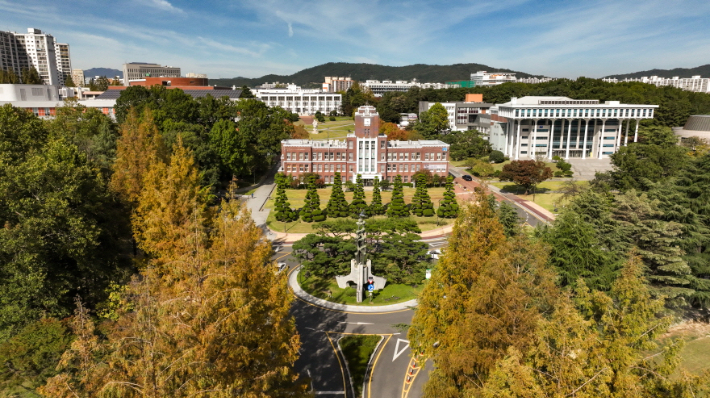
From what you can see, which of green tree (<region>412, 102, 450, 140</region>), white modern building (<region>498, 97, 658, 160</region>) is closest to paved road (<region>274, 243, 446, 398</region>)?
white modern building (<region>498, 97, 658, 160</region>)

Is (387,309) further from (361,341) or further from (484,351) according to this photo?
(484,351)

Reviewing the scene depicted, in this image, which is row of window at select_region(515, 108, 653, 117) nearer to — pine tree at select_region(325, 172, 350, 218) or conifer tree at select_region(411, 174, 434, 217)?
conifer tree at select_region(411, 174, 434, 217)

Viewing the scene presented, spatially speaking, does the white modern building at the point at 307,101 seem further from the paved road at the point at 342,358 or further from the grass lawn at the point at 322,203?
the paved road at the point at 342,358

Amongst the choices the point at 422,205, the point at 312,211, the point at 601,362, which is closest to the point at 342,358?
the point at 601,362

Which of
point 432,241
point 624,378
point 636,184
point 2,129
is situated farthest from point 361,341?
point 636,184

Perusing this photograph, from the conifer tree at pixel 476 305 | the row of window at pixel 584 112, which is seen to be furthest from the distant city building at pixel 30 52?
the conifer tree at pixel 476 305

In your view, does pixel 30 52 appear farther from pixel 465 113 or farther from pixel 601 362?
pixel 601 362

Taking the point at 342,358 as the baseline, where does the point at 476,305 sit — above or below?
above
